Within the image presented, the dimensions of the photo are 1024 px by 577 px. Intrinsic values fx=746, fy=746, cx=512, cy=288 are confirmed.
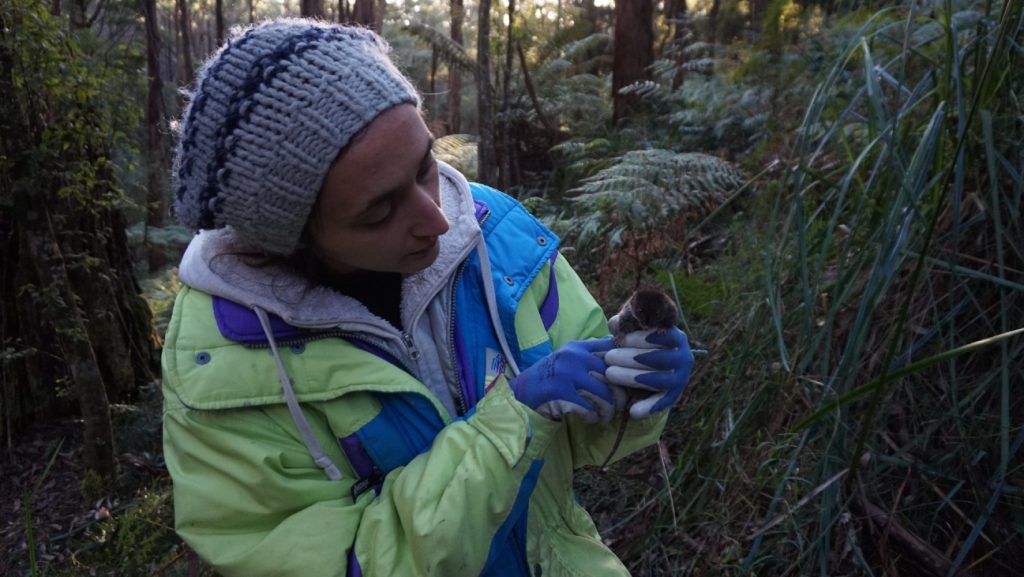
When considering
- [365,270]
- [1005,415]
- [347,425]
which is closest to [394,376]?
[347,425]

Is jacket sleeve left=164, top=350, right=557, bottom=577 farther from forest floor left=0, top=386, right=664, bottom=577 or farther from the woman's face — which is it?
forest floor left=0, top=386, right=664, bottom=577

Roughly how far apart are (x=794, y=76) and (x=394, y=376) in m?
5.65

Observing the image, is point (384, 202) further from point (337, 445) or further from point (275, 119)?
point (337, 445)

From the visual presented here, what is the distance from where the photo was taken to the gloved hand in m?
1.46

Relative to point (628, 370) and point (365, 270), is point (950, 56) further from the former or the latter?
point (365, 270)

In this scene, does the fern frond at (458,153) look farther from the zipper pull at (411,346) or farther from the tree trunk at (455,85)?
the zipper pull at (411,346)

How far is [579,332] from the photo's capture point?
1.91 metres

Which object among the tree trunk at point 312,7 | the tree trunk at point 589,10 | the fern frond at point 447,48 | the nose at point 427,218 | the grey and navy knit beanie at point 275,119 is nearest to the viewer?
the grey and navy knit beanie at point 275,119

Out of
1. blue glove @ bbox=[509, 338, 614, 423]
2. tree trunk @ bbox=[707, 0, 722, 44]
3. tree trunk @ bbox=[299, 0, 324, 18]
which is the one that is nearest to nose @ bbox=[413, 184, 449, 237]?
blue glove @ bbox=[509, 338, 614, 423]

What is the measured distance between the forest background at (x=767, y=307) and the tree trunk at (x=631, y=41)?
2.43m

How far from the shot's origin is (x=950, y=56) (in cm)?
209

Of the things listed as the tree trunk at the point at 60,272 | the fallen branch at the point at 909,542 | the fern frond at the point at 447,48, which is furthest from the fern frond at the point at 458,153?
the fallen branch at the point at 909,542

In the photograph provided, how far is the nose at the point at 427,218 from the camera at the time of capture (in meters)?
1.54

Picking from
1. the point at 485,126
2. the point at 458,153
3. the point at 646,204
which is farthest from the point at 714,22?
the point at 646,204
